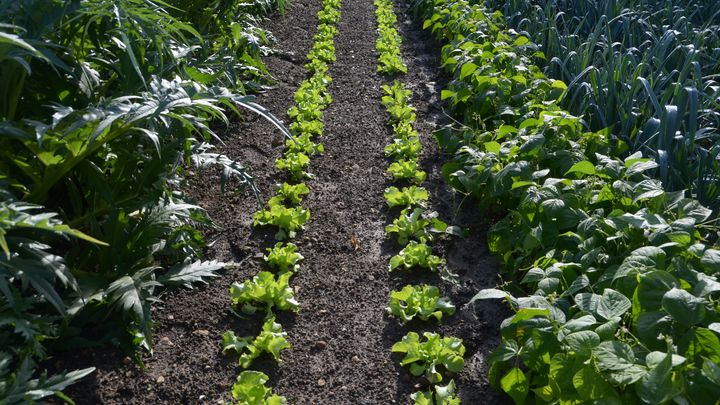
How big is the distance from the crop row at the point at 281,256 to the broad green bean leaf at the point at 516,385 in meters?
0.78

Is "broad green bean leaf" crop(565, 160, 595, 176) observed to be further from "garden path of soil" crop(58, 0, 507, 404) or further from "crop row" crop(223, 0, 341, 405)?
"crop row" crop(223, 0, 341, 405)

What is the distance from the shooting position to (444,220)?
11.7ft

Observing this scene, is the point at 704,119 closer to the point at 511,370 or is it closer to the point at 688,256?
the point at 688,256

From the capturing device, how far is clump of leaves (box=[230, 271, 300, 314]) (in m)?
2.81

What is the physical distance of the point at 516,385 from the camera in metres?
2.22

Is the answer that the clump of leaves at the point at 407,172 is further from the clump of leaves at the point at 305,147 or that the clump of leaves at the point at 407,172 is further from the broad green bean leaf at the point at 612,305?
the broad green bean leaf at the point at 612,305

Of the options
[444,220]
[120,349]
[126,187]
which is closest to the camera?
[120,349]

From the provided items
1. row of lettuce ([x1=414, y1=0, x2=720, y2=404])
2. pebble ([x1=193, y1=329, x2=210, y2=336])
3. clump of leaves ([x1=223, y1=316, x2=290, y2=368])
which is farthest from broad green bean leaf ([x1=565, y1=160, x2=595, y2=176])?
pebble ([x1=193, y1=329, x2=210, y2=336])

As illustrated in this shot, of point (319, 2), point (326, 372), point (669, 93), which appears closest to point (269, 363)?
point (326, 372)

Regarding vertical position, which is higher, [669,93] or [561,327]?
[669,93]

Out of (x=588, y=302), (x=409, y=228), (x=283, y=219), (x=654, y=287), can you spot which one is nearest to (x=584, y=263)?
(x=588, y=302)

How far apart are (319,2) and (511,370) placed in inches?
268

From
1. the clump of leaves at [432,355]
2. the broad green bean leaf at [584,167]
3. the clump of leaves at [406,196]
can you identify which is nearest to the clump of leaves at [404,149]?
the clump of leaves at [406,196]

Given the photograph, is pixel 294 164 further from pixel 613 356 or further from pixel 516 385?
pixel 613 356
